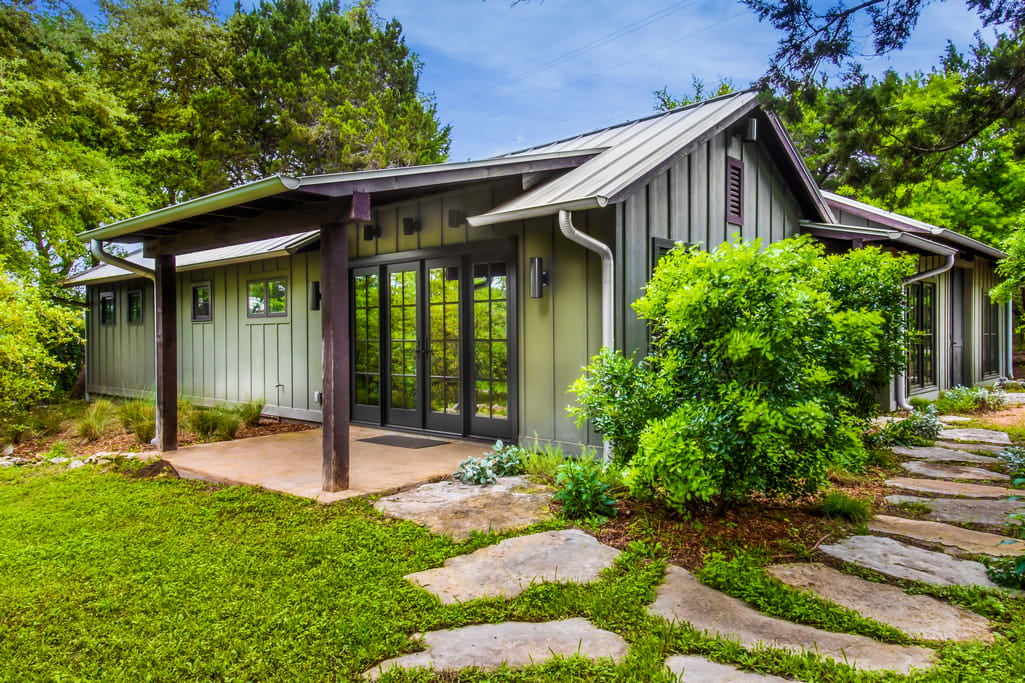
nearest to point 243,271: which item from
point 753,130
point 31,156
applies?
point 31,156

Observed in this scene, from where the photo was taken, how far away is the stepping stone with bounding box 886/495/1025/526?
354 centimetres

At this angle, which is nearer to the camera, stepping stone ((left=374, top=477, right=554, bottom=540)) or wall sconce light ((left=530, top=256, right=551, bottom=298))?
stepping stone ((left=374, top=477, right=554, bottom=540))

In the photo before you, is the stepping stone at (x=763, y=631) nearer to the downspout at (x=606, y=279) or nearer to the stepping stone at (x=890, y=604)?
Answer: the stepping stone at (x=890, y=604)

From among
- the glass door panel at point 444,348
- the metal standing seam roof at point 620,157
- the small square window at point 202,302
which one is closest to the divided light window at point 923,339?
the metal standing seam roof at point 620,157

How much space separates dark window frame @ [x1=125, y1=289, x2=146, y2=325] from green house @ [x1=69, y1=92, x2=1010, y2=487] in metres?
2.58

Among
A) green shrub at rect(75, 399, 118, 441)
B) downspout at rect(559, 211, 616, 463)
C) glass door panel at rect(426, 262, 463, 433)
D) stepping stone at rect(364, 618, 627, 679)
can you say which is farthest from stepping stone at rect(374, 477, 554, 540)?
green shrub at rect(75, 399, 118, 441)

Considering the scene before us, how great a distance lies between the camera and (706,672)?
→ 6.53 ft

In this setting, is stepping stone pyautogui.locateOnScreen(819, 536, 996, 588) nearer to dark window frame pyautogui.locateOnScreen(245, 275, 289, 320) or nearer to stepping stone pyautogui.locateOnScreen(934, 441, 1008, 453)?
stepping stone pyautogui.locateOnScreen(934, 441, 1008, 453)

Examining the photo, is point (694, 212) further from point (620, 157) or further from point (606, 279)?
point (606, 279)

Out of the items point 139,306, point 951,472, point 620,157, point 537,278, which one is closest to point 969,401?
point 951,472

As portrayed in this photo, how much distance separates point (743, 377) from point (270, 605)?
236 centimetres

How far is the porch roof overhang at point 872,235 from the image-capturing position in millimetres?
6738

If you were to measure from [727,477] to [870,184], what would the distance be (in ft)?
12.1

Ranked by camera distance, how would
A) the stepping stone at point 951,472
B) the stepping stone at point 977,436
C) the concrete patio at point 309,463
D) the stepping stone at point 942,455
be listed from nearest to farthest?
1. the concrete patio at point 309,463
2. the stepping stone at point 951,472
3. the stepping stone at point 942,455
4. the stepping stone at point 977,436
